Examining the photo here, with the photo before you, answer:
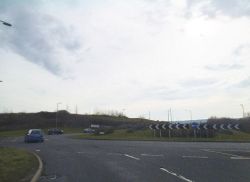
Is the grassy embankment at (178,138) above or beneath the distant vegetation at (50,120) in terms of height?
beneath

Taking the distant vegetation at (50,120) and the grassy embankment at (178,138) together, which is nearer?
the grassy embankment at (178,138)

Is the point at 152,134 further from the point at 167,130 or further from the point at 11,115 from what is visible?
the point at 11,115

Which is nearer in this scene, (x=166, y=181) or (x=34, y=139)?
(x=166, y=181)

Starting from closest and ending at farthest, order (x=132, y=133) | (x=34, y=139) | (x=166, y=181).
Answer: (x=166, y=181), (x=34, y=139), (x=132, y=133)

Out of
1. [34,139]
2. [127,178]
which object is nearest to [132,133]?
[34,139]

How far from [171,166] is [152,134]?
3335 cm

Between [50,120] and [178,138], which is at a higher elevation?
[50,120]

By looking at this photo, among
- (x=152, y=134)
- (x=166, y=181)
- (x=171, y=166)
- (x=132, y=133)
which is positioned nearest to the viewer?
(x=166, y=181)

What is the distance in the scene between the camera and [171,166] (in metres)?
15.5

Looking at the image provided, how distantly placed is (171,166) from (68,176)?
424 cm

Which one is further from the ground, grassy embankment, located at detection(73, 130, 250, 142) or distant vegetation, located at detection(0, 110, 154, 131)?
distant vegetation, located at detection(0, 110, 154, 131)

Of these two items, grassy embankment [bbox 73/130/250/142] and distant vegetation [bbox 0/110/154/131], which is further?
distant vegetation [bbox 0/110/154/131]

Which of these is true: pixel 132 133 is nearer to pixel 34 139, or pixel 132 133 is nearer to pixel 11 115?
pixel 34 139

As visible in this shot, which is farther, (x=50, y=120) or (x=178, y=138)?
(x=50, y=120)
